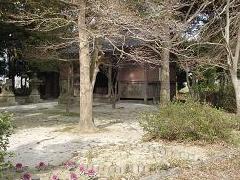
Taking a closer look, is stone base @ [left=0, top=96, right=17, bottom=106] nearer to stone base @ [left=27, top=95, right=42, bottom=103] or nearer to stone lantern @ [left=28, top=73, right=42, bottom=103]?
stone base @ [left=27, top=95, right=42, bottom=103]

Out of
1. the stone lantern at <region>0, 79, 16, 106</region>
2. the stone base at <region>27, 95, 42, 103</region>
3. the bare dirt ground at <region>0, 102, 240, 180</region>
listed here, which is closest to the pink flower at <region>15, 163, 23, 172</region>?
the bare dirt ground at <region>0, 102, 240, 180</region>

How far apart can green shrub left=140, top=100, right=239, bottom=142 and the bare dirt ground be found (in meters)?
0.29

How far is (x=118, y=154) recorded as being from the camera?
912cm

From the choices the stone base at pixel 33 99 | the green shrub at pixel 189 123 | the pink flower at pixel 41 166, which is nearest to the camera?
the pink flower at pixel 41 166

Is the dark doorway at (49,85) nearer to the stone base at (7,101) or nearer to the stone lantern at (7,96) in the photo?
the stone lantern at (7,96)

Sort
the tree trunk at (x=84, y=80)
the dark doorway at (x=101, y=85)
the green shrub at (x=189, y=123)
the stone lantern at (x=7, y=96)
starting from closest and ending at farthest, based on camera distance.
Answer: the green shrub at (x=189, y=123) → the tree trunk at (x=84, y=80) → the stone lantern at (x=7, y=96) → the dark doorway at (x=101, y=85)

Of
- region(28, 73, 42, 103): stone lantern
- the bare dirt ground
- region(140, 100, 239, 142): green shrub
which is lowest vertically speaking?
the bare dirt ground

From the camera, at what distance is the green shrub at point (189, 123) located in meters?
10.3

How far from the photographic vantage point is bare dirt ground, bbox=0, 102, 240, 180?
7395 mm

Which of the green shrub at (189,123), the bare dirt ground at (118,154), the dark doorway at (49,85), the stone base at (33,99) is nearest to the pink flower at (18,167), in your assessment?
the bare dirt ground at (118,154)

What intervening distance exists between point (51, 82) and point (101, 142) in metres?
23.6

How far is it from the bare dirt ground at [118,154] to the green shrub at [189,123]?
0.29 meters

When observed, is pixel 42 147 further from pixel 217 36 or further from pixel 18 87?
pixel 18 87

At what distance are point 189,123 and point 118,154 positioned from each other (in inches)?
83.5
